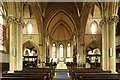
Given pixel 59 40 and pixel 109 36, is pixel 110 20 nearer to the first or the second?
pixel 109 36

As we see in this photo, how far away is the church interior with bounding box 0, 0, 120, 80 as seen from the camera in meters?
11.4

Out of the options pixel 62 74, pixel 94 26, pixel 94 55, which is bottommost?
pixel 62 74

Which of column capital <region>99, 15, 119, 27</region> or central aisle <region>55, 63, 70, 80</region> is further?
central aisle <region>55, 63, 70, 80</region>

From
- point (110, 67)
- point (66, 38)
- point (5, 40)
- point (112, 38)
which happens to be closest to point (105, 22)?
point (112, 38)

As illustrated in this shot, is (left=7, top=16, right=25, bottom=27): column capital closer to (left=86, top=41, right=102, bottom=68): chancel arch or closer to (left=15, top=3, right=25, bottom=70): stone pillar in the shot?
(left=15, top=3, right=25, bottom=70): stone pillar

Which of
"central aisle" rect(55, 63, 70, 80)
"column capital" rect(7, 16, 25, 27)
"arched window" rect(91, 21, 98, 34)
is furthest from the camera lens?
"arched window" rect(91, 21, 98, 34)

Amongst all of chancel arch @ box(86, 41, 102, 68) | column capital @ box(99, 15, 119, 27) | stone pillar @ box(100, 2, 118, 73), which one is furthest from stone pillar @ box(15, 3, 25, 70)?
chancel arch @ box(86, 41, 102, 68)

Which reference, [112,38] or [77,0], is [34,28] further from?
[112,38]

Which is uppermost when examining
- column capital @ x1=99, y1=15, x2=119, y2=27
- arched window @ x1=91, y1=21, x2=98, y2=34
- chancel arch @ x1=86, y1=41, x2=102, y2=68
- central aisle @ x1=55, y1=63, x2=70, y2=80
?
arched window @ x1=91, y1=21, x2=98, y2=34

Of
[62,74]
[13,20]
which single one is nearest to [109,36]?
[62,74]

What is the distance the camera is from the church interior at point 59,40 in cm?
1145

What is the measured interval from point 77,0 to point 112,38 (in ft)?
49.5

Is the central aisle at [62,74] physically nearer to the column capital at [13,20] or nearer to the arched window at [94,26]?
the column capital at [13,20]

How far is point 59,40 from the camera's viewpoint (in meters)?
44.3
